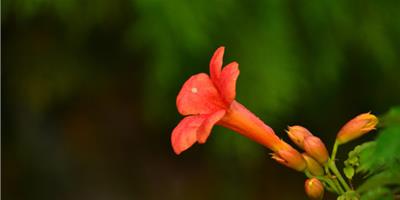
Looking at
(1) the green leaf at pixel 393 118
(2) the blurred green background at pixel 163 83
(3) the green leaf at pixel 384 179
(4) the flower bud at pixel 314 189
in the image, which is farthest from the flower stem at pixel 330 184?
(2) the blurred green background at pixel 163 83

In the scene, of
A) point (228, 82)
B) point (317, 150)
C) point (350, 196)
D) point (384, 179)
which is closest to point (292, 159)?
→ point (317, 150)

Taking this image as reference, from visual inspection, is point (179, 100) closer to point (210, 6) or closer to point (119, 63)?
point (210, 6)

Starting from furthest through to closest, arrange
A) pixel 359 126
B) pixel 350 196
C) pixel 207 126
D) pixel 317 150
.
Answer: pixel 359 126, pixel 317 150, pixel 207 126, pixel 350 196

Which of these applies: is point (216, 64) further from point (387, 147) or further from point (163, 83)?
point (163, 83)

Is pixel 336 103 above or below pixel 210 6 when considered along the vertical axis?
below

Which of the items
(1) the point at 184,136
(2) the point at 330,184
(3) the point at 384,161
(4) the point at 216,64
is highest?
(4) the point at 216,64

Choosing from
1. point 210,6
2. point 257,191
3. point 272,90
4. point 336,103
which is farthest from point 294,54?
point 257,191
